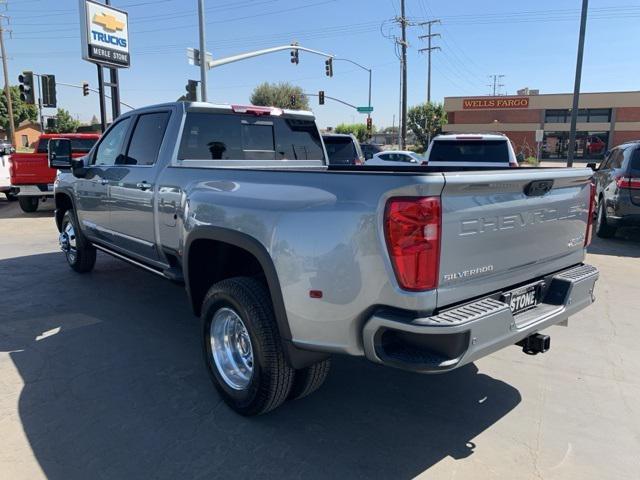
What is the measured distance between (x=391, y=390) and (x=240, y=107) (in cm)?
294

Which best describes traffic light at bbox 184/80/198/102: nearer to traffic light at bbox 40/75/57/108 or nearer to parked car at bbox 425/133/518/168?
traffic light at bbox 40/75/57/108

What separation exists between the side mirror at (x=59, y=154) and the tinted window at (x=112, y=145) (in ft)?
1.27

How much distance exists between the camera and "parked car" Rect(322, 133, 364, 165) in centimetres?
1178

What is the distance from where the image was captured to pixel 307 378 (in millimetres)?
3115

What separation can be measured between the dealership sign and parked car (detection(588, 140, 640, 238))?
15077 millimetres

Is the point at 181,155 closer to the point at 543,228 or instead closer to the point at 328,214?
the point at 328,214

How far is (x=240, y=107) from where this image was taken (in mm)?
4906

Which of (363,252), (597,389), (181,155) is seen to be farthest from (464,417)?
(181,155)

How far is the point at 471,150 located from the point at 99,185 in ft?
22.7

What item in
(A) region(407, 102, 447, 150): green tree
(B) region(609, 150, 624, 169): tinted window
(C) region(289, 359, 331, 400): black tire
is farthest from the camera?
(A) region(407, 102, 447, 150): green tree

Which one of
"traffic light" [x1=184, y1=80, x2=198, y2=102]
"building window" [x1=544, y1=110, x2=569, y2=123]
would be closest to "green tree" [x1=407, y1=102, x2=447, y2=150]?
"building window" [x1=544, y1=110, x2=569, y2=123]

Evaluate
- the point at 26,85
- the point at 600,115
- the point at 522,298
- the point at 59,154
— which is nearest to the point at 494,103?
the point at 600,115

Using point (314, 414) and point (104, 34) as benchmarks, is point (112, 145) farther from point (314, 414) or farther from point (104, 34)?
point (104, 34)

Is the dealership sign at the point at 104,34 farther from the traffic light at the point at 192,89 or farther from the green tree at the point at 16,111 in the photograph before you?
the green tree at the point at 16,111
